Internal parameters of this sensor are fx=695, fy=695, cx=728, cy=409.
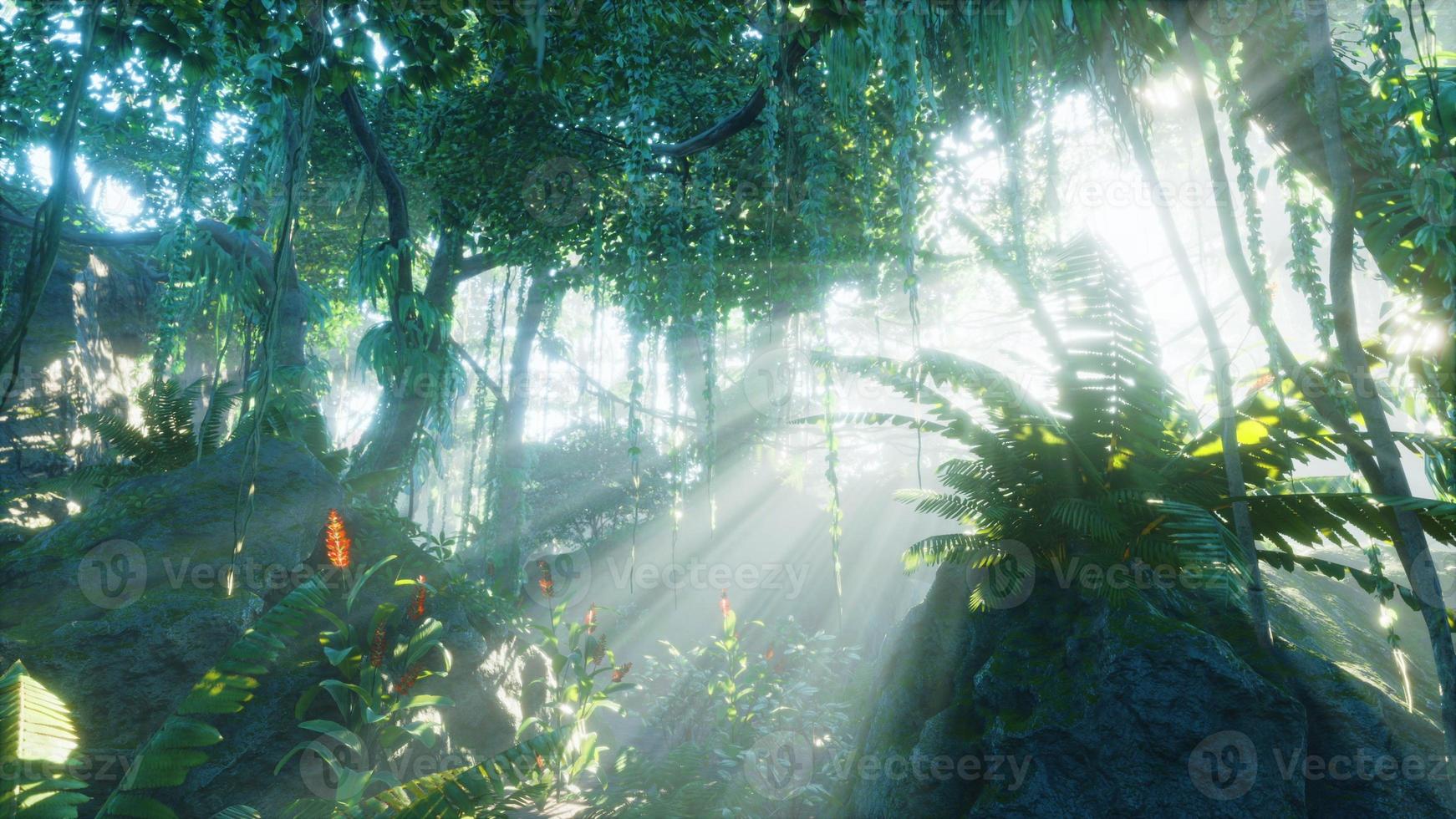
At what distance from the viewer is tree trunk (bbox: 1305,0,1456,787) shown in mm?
2689

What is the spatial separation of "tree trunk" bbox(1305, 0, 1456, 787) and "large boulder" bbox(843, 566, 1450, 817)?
34 cm

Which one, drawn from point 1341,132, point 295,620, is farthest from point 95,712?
point 1341,132

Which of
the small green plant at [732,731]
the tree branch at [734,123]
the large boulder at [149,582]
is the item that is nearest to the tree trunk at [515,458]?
the small green plant at [732,731]

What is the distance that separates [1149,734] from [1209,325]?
177 cm

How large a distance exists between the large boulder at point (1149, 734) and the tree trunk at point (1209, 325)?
409 mm

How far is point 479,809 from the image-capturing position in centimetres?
320

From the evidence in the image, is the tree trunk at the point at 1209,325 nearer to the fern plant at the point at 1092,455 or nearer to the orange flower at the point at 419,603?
the fern plant at the point at 1092,455

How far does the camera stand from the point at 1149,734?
2.97 m

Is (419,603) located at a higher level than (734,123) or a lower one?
lower

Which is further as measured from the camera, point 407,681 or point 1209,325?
point 407,681

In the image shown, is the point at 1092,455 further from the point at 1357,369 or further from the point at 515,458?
the point at 515,458

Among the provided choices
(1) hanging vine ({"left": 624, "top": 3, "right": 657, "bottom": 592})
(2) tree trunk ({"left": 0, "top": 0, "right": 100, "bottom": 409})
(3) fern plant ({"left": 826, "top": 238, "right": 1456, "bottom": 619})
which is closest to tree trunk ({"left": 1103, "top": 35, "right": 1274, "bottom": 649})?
(3) fern plant ({"left": 826, "top": 238, "right": 1456, "bottom": 619})

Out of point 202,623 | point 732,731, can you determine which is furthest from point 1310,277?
point 202,623

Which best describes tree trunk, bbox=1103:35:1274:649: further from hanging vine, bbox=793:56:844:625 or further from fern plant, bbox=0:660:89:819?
fern plant, bbox=0:660:89:819
